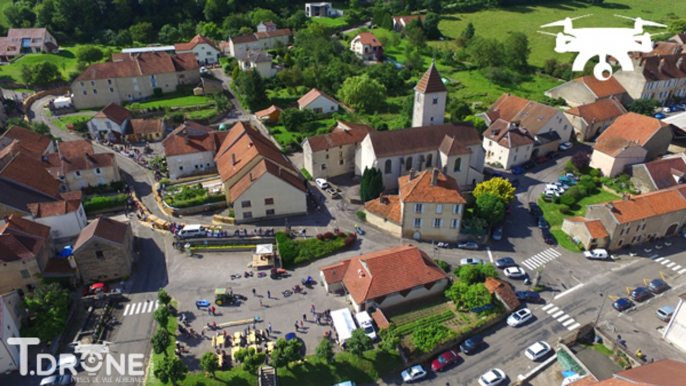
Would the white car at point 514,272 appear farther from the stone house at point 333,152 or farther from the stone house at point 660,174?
the stone house at point 660,174

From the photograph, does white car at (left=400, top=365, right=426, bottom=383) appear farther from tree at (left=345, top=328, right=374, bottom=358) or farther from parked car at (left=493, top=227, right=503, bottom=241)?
parked car at (left=493, top=227, right=503, bottom=241)

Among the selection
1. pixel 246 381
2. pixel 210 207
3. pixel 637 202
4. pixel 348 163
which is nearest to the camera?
pixel 246 381

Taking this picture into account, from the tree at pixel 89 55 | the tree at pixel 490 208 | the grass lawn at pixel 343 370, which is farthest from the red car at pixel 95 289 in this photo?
the tree at pixel 89 55

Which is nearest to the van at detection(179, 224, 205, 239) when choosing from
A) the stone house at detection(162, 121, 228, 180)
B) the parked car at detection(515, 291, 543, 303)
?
the stone house at detection(162, 121, 228, 180)

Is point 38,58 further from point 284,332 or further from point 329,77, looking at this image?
point 284,332

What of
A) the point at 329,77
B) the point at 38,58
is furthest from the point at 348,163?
the point at 38,58

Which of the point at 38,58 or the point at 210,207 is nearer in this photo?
the point at 210,207

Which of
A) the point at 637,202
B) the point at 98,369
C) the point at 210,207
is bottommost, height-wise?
the point at 98,369

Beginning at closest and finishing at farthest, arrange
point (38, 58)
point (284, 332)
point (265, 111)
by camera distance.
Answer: point (284, 332) < point (265, 111) < point (38, 58)
